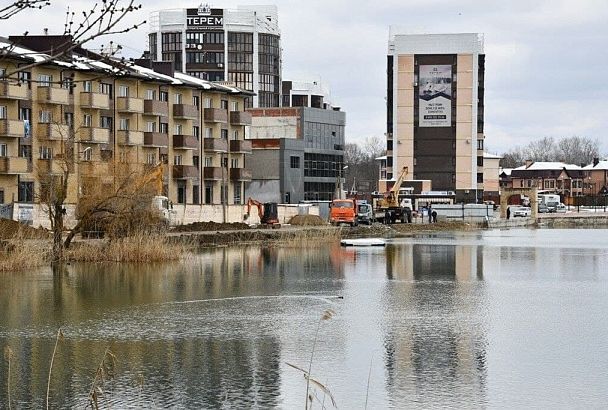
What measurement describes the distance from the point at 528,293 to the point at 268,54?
140238 millimetres

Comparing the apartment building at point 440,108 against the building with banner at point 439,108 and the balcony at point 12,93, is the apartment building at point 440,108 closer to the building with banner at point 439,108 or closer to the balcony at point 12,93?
the building with banner at point 439,108

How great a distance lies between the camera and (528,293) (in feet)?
99.1

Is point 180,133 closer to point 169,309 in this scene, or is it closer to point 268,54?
point 169,309

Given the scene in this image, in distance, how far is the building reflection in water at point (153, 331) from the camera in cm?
1520

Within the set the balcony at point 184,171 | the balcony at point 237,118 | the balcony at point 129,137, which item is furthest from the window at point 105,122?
the balcony at point 237,118

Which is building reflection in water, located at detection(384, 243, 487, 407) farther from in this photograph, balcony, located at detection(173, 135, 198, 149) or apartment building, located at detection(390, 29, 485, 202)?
apartment building, located at detection(390, 29, 485, 202)

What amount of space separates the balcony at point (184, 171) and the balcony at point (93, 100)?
33.1ft

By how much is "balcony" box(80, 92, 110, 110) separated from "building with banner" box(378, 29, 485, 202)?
6178cm

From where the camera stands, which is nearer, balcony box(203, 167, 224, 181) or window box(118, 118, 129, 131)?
window box(118, 118, 129, 131)

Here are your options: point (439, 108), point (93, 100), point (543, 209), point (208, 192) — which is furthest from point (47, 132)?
point (543, 209)

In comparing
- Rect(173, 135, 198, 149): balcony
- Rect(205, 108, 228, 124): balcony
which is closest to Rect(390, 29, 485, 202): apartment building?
Rect(205, 108, 228, 124): balcony

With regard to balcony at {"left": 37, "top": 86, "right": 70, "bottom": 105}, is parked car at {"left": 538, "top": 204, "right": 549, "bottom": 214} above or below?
below

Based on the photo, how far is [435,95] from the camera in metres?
127

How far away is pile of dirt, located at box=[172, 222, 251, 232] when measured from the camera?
57737mm
